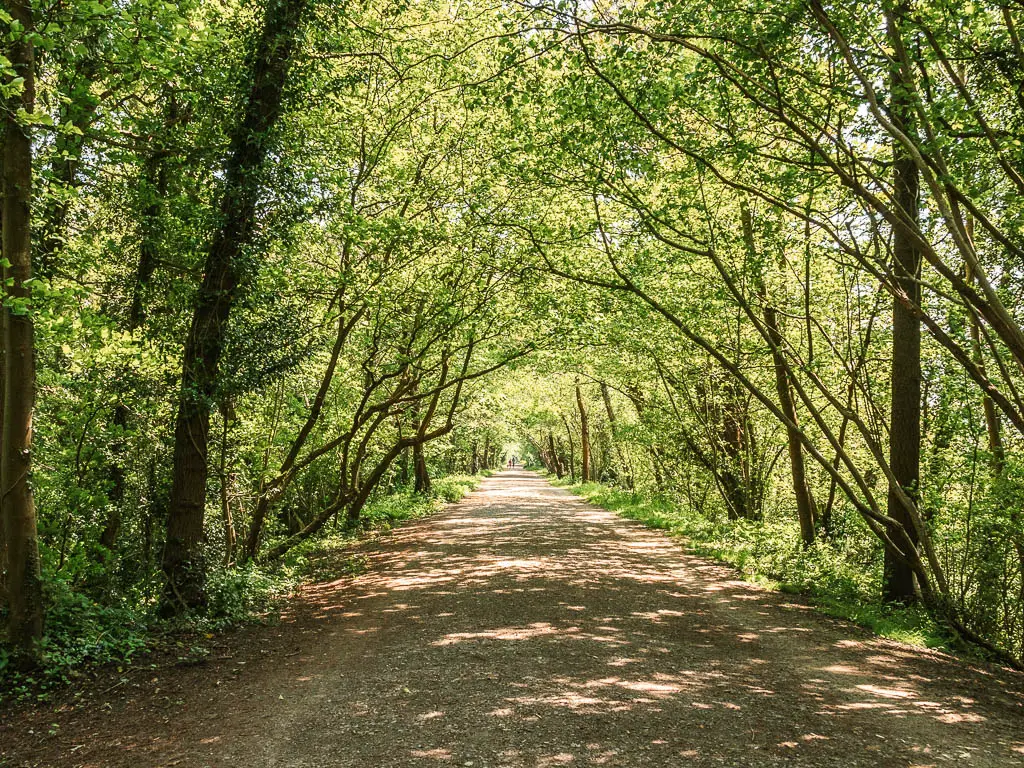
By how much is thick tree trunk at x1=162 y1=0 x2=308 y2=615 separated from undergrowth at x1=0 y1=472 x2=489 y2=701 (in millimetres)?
468

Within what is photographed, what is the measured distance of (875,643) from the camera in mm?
7531

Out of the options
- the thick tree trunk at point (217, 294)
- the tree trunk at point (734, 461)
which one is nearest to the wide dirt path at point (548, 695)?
the thick tree trunk at point (217, 294)

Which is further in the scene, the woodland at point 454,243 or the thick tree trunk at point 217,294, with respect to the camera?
the thick tree trunk at point 217,294

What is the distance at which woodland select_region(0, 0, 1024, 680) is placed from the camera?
6.39 m

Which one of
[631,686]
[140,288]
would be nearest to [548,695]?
[631,686]

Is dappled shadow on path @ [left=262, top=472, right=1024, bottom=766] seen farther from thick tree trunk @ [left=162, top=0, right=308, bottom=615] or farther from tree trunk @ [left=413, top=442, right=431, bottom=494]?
tree trunk @ [left=413, top=442, right=431, bottom=494]

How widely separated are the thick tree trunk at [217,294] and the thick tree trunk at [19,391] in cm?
Answer: 206

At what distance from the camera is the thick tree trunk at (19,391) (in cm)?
606

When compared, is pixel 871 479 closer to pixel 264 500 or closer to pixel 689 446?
pixel 689 446

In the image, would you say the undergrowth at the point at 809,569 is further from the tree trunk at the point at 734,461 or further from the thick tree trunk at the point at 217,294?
the thick tree trunk at the point at 217,294

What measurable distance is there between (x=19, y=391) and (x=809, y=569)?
459 inches

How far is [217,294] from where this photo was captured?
848cm

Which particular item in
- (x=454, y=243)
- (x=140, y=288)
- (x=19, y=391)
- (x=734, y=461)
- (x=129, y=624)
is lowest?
(x=129, y=624)

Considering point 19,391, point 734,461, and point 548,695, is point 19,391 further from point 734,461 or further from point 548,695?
point 734,461
